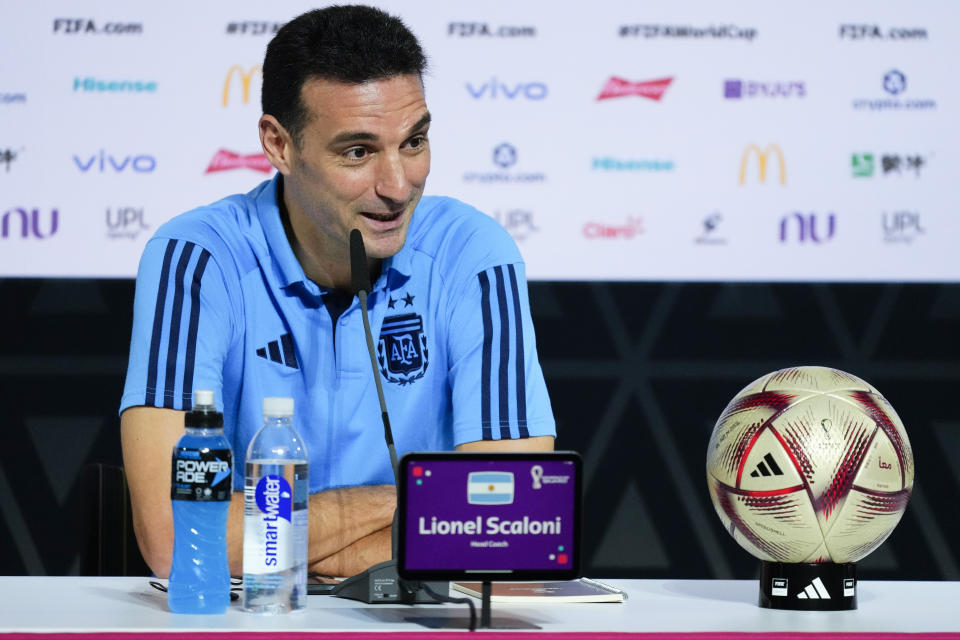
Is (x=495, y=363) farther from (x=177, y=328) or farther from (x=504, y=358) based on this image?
(x=177, y=328)

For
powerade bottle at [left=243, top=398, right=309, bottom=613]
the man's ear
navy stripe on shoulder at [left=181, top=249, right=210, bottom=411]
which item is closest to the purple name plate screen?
powerade bottle at [left=243, top=398, right=309, bottom=613]

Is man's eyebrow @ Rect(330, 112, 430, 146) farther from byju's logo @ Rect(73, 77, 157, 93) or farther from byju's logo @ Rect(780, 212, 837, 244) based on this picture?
byju's logo @ Rect(780, 212, 837, 244)

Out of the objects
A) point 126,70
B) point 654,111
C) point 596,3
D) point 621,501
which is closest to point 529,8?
point 596,3

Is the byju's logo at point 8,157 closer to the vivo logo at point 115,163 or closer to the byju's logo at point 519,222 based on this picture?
the vivo logo at point 115,163

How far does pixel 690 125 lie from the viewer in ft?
10.6

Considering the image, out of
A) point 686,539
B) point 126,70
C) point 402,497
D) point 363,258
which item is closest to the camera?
point 402,497

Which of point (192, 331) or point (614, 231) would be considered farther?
point (614, 231)

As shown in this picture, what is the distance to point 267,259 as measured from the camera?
184cm

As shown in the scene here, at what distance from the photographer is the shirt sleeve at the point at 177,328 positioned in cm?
165

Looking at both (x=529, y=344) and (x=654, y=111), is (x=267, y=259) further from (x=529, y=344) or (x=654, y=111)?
(x=654, y=111)

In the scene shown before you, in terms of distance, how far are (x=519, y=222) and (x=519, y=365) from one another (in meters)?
1.41

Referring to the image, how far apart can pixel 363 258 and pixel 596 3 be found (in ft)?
6.41

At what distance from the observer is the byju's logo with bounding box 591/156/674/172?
3.24 meters

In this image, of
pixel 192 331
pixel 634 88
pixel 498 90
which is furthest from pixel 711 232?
pixel 192 331
